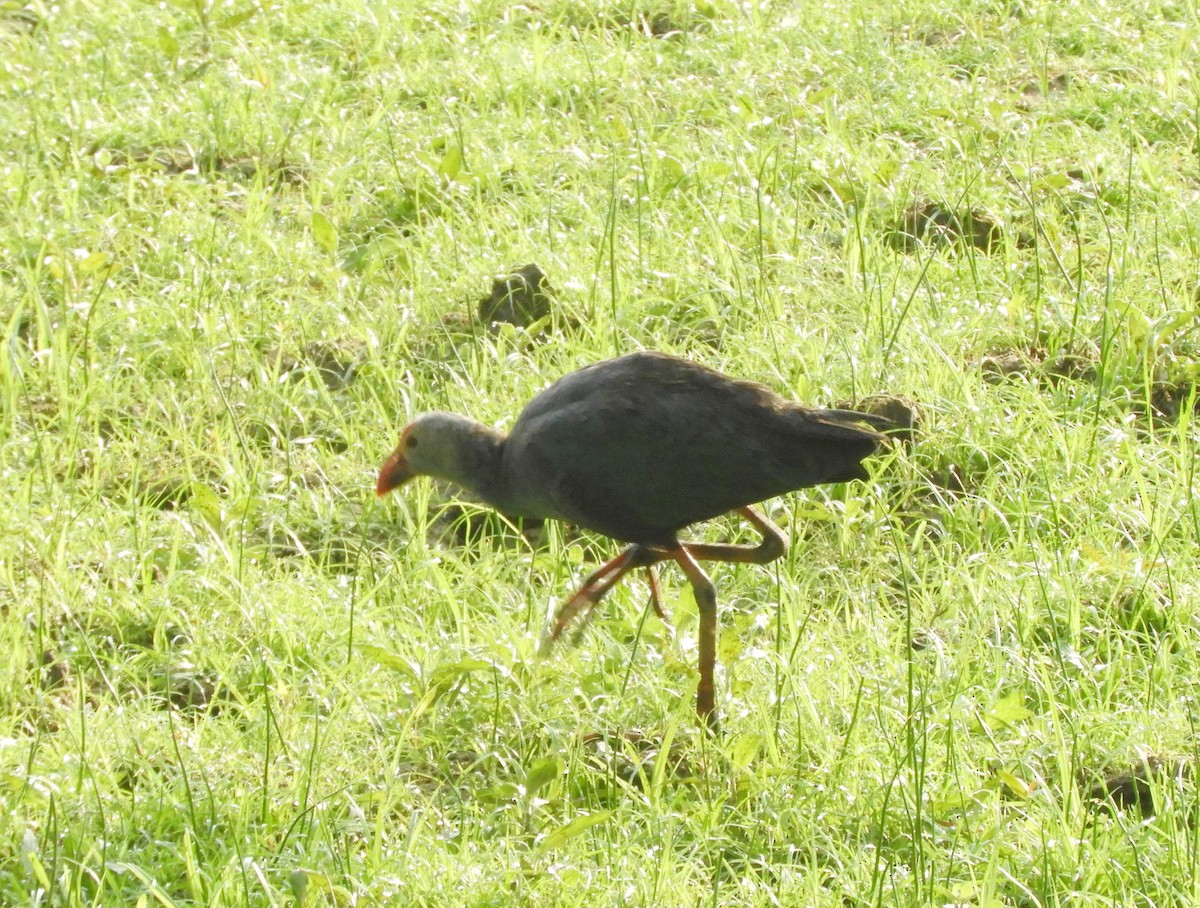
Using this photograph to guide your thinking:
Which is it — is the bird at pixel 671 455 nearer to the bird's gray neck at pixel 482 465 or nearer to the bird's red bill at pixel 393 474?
the bird's gray neck at pixel 482 465

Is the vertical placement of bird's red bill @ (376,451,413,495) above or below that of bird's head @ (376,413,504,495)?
below

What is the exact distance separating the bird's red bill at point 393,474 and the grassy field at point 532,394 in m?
0.19

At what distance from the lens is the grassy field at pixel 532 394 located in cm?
374

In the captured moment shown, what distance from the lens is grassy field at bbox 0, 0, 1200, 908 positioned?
3744mm

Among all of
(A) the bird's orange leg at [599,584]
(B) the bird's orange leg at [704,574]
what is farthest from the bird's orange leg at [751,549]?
(A) the bird's orange leg at [599,584]

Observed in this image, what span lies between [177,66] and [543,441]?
173 inches

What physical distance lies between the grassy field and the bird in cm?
30

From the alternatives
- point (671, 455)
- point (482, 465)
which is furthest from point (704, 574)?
point (482, 465)

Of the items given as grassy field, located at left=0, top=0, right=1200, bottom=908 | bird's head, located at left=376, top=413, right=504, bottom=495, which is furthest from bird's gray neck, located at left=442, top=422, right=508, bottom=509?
grassy field, located at left=0, top=0, right=1200, bottom=908

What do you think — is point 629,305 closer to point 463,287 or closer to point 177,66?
point 463,287

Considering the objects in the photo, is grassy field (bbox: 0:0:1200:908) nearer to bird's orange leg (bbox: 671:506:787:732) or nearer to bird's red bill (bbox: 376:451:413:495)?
bird's orange leg (bbox: 671:506:787:732)

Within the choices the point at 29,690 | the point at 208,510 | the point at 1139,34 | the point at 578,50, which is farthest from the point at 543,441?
the point at 1139,34

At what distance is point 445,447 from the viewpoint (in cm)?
461

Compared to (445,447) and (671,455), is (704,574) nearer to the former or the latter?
(671,455)
